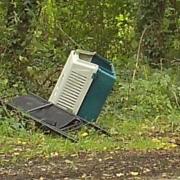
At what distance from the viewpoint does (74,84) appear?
860 cm

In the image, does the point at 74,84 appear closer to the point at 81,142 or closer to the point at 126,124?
the point at 126,124

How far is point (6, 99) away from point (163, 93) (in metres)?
2.49

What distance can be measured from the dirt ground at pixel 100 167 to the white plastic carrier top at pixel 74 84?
1.47 metres

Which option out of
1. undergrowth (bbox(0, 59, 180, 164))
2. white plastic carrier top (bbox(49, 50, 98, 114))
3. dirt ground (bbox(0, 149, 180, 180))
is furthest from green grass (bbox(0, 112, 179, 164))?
white plastic carrier top (bbox(49, 50, 98, 114))

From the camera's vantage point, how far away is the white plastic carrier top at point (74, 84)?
27.8ft

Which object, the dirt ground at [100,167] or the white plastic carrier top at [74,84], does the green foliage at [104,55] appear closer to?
the dirt ground at [100,167]

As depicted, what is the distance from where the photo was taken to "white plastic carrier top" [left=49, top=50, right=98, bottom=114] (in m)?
8.48

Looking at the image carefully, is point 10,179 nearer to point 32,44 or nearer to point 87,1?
point 32,44

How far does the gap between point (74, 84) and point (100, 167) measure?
228cm

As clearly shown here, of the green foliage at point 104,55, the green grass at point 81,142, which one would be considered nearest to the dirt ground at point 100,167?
the green grass at point 81,142

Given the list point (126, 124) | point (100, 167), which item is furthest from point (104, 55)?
point (100, 167)

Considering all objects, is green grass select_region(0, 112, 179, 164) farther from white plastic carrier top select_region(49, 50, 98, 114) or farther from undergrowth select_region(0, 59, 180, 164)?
white plastic carrier top select_region(49, 50, 98, 114)

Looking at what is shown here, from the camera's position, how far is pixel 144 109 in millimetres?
9562

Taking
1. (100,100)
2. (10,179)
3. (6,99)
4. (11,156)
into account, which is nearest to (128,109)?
(100,100)
